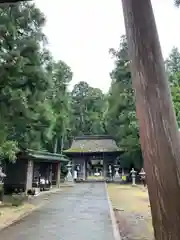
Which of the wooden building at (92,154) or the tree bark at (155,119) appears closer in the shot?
the tree bark at (155,119)

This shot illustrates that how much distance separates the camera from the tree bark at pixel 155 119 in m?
1.81

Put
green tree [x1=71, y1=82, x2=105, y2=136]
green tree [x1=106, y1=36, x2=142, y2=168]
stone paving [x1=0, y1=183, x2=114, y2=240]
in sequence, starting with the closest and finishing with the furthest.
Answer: stone paving [x1=0, y1=183, x2=114, y2=240], green tree [x1=106, y1=36, x2=142, y2=168], green tree [x1=71, y1=82, x2=105, y2=136]

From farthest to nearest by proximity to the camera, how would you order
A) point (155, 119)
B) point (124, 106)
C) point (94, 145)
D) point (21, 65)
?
point (94, 145), point (124, 106), point (21, 65), point (155, 119)

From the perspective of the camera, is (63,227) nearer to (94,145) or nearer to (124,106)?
(124,106)

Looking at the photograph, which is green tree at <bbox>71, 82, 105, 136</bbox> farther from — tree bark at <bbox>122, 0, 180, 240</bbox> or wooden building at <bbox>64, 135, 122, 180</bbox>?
tree bark at <bbox>122, 0, 180, 240</bbox>

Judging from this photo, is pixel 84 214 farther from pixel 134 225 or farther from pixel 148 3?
pixel 148 3

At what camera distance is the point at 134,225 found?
7.82 m

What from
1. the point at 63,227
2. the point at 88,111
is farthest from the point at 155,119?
the point at 88,111

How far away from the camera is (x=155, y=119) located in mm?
1978

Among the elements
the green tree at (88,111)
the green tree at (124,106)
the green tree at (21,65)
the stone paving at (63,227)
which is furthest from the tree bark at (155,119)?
the green tree at (88,111)

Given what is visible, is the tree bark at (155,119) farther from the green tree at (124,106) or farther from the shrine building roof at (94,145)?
the shrine building roof at (94,145)

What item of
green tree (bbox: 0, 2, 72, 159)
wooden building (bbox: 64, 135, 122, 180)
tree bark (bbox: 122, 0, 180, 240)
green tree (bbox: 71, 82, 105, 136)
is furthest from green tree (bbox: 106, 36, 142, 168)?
tree bark (bbox: 122, 0, 180, 240)

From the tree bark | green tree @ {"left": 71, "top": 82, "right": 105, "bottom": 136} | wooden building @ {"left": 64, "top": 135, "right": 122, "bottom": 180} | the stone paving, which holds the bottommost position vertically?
the stone paving

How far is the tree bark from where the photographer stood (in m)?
1.81
